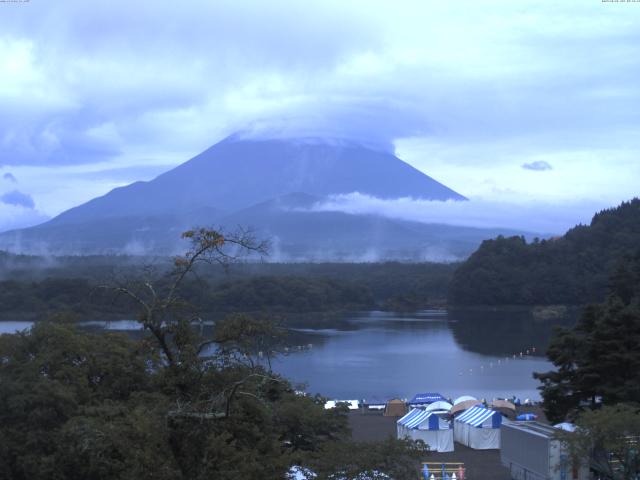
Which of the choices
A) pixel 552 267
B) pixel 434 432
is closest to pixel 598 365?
pixel 434 432

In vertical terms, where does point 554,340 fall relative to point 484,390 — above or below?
above

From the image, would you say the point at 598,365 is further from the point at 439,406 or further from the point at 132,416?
the point at 132,416

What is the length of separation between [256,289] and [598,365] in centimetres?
3850

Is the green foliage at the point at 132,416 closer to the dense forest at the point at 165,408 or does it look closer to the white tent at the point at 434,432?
the dense forest at the point at 165,408

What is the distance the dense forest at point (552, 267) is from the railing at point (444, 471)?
3908cm

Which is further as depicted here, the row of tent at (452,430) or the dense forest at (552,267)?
the dense forest at (552,267)

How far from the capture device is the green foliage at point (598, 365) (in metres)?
12.0

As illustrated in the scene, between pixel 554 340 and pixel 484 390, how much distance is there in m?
9.94

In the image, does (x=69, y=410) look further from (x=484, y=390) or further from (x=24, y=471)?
(x=484, y=390)

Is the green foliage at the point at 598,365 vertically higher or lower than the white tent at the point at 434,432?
higher

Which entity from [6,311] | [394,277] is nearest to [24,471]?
[6,311]

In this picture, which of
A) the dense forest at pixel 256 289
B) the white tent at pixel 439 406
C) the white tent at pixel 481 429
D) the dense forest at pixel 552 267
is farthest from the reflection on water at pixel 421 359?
the dense forest at pixel 552 267

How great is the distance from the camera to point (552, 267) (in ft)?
177

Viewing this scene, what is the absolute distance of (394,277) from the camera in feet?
216
